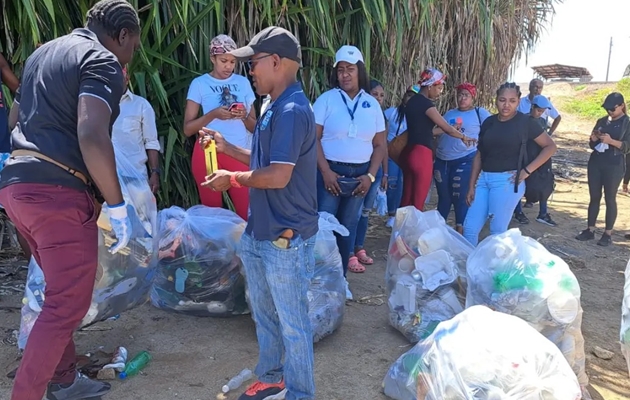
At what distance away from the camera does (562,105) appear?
1043 inches

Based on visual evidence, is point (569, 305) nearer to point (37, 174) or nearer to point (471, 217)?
point (471, 217)

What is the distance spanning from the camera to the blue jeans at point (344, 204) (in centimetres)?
413

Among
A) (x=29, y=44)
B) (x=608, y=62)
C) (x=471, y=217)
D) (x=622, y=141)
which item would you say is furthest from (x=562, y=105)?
(x=608, y=62)

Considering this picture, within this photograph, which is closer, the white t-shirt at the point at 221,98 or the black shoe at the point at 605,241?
the white t-shirt at the point at 221,98

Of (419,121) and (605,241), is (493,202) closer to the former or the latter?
(419,121)

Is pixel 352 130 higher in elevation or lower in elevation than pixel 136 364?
higher

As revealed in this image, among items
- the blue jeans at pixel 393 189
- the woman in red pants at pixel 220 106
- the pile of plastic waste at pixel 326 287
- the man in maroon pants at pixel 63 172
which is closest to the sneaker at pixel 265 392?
the pile of plastic waste at pixel 326 287

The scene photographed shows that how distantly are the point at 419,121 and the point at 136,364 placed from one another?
3.33 metres

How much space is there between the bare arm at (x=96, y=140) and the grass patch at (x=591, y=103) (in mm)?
24063

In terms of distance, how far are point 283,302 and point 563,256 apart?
168 inches

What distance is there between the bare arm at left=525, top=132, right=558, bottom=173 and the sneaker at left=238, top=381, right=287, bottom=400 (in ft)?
8.44

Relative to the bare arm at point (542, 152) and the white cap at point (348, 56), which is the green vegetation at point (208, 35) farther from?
the bare arm at point (542, 152)

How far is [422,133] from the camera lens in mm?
Result: 5211

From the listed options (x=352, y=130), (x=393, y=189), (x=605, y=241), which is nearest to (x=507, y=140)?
(x=352, y=130)
